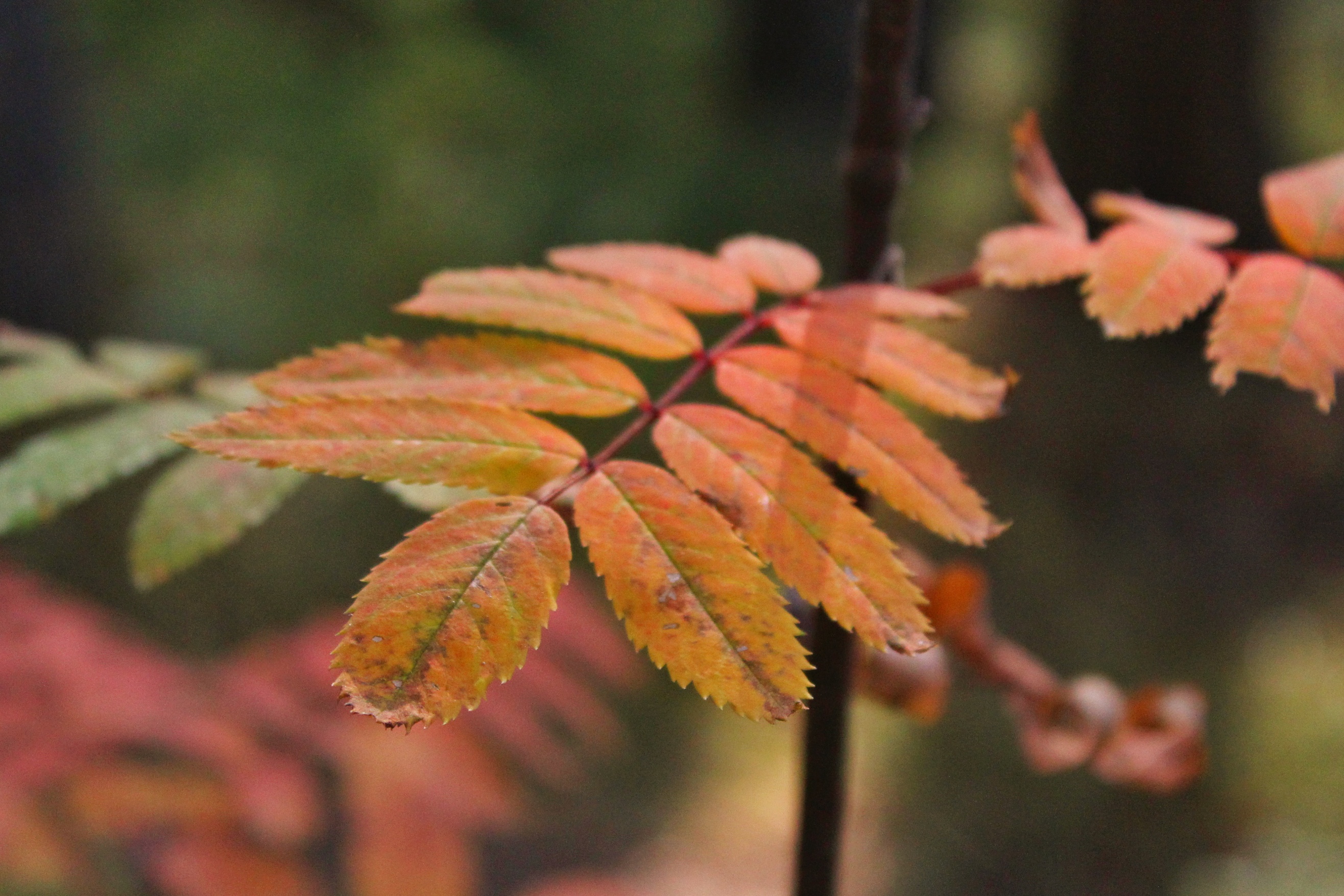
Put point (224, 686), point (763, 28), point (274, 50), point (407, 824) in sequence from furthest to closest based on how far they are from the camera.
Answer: point (763, 28)
point (274, 50)
point (407, 824)
point (224, 686)

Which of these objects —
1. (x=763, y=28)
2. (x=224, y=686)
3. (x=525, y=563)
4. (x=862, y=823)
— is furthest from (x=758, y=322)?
(x=763, y=28)

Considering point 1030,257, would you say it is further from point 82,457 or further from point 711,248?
point 711,248

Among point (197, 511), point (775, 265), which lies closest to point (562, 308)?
point (775, 265)

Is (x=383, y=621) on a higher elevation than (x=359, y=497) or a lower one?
higher

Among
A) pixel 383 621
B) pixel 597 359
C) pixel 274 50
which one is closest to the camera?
pixel 383 621

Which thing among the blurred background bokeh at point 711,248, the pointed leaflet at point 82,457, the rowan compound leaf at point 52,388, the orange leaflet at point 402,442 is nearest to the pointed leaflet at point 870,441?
the orange leaflet at point 402,442

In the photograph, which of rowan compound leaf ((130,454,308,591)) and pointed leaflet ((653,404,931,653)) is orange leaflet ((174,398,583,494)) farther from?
rowan compound leaf ((130,454,308,591))

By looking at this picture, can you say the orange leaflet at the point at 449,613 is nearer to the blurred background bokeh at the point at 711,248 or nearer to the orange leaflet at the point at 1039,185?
the orange leaflet at the point at 1039,185

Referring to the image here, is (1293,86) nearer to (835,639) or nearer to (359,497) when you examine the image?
(359,497)
